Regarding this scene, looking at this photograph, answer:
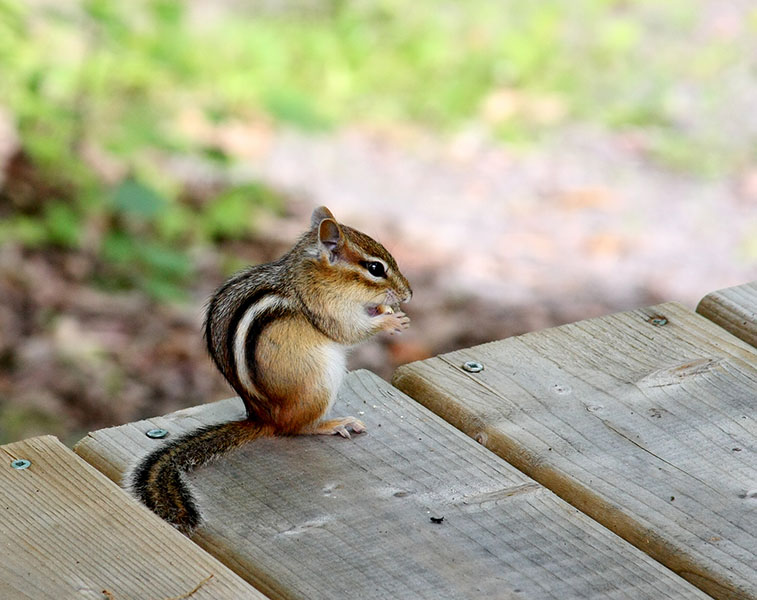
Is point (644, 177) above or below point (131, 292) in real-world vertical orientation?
above

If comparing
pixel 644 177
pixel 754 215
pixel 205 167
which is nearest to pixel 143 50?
pixel 205 167

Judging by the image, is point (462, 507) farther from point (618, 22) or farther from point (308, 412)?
point (618, 22)

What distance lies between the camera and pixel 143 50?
228 inches

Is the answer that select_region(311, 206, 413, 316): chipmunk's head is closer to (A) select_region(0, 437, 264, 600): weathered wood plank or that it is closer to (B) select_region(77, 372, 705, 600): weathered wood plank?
(B) select_region(77, 372, 705, 600): weathered wood plank

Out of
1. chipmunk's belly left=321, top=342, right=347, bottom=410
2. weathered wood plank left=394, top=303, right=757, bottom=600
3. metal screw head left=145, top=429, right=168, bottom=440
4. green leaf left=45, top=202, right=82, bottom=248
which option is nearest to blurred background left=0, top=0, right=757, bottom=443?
green leaf left=45, top=202, right=82, bottom=248

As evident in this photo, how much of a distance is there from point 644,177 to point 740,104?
104 centimetres

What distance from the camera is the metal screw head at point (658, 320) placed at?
8.23ft

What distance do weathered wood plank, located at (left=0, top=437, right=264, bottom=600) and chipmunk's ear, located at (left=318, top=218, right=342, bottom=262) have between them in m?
0.86

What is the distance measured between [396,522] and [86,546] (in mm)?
436

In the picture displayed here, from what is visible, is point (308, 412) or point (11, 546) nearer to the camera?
point (11, 546)

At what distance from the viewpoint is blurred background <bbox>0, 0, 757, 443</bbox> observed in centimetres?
521

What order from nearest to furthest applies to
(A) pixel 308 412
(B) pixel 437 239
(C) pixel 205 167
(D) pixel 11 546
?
1. (D) pixel 11 546
2. (A) pixel 308 412
3. (B) pixel 437 239
4. (C) pixel 205 167

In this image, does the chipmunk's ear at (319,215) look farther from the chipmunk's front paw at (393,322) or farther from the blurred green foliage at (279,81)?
the blurred green foliage at (279,81)

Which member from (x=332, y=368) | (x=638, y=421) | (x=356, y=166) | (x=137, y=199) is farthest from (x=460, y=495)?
(x=356, y=166)
